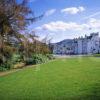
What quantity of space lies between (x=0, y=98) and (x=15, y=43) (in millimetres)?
14992

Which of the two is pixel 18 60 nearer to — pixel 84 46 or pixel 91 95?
pixel 91 95

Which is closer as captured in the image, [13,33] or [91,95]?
[91,95]

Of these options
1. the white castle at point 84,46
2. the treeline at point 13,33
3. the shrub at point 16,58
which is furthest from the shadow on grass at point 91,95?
the white castle at point 84,46

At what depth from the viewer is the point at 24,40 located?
82.9 ft

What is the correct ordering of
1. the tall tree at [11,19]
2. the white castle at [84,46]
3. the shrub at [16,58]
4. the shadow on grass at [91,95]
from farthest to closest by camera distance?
the white castle at [84,46] < the shrub at [16,58] < the tall tree at [11,19] < the shadow on grass at [91,95]

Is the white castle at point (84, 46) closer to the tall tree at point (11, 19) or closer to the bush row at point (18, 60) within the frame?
the bush row at point (18, 60)

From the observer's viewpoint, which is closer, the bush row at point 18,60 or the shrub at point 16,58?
the bush row at point 18,60

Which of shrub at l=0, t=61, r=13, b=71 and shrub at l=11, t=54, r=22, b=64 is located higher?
shrub at l=11, t=54, r=22, b=64

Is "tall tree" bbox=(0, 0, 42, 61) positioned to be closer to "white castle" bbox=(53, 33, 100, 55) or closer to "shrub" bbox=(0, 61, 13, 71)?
"shrub" bbox=(0, 61, 13, 71)

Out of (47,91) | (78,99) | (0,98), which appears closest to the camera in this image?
(78,99)

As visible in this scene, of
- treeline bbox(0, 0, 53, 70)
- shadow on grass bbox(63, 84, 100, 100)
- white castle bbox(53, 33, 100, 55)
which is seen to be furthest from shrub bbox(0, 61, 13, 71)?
white castle bbox(53, 33, 100, 55)

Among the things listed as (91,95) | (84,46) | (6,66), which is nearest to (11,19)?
(6,66)

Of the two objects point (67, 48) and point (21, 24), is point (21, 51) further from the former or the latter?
Result: point (67, 48)

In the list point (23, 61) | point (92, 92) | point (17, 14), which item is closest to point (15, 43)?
point (17, 14)
